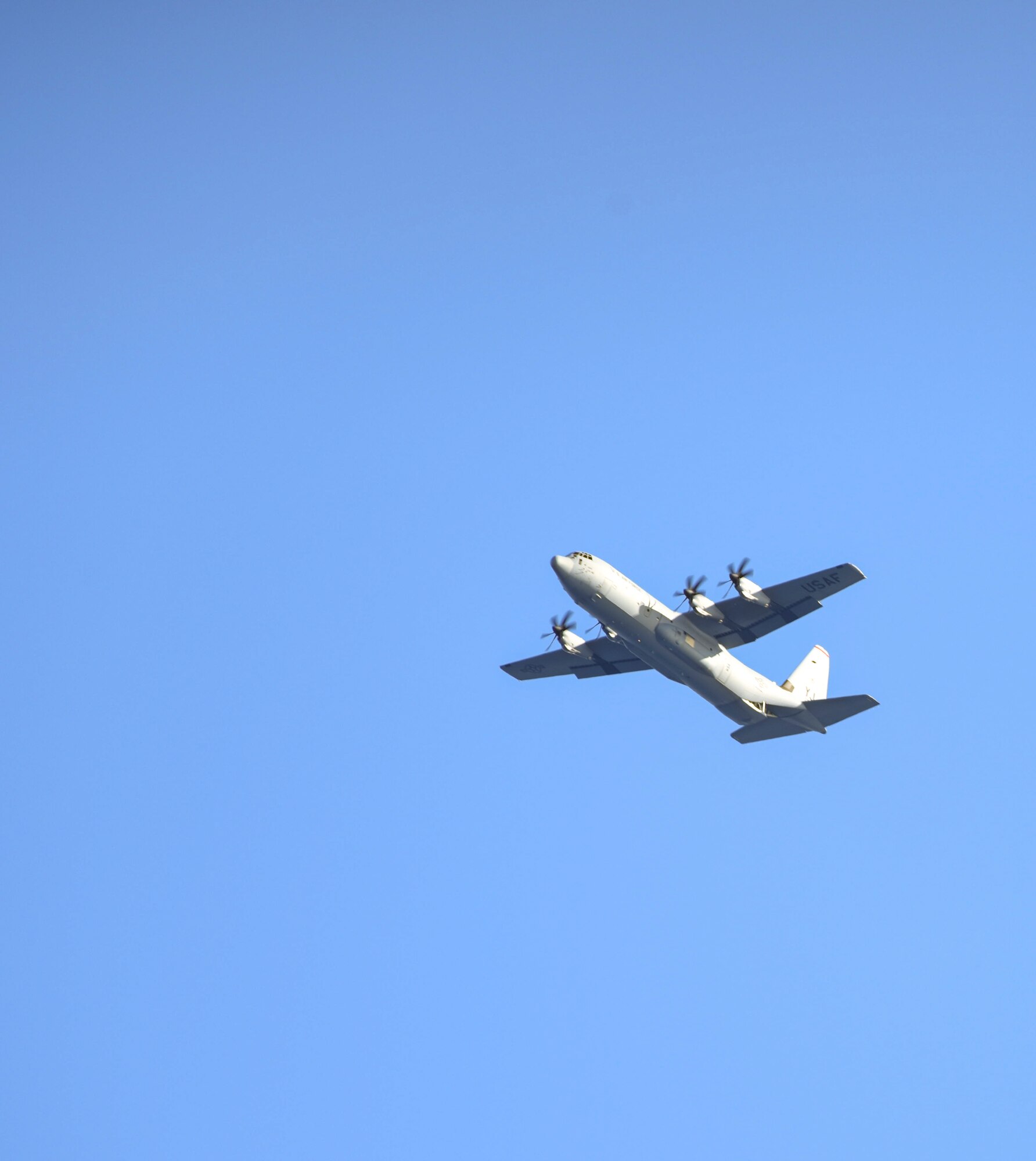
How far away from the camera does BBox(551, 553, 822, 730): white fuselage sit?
2156 inches

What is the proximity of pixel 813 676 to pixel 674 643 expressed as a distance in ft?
47.2

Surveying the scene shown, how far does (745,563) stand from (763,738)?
30.2ft

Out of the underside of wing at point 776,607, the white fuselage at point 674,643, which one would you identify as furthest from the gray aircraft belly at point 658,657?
the underside of wing at point 776,607

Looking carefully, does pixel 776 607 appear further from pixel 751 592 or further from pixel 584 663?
pixel 584 663

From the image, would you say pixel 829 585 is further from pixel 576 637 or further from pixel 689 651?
pixel 576 637

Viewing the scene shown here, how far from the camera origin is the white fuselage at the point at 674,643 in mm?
54750

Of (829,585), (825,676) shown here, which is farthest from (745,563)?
(825,676)

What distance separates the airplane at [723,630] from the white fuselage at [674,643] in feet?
0.12

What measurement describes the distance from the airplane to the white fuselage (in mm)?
35

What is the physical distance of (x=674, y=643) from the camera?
5562cm

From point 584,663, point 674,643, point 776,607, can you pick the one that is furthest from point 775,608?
point 584,663

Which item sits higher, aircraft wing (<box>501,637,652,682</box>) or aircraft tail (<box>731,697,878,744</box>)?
aircraft wing (<box>501,637,652,682</box>)

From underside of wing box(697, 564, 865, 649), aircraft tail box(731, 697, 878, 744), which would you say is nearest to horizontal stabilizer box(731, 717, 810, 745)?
aircraft tail box(731, 697, 878, 744)

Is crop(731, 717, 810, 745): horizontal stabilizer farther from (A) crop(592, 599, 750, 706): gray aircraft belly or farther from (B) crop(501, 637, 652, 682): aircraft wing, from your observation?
(B) crop(501, 637, 652, 682): aircraft wing
